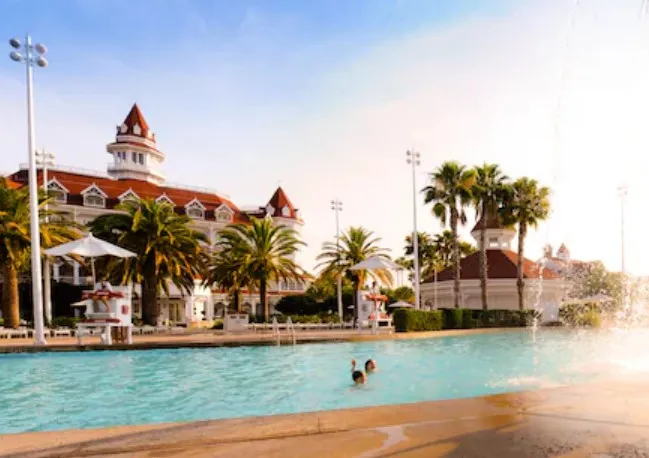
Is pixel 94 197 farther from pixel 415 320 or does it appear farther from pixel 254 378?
pixel 254 378

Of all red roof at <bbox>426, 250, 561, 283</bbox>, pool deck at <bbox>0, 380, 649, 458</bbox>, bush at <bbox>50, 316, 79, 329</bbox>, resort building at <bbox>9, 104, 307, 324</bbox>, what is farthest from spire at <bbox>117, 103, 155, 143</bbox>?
pool deck at <bbox>0, 380, 649, 458</bbox>

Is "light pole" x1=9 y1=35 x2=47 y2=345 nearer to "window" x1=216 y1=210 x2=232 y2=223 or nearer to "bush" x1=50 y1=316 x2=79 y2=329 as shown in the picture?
"bush" x1=50 y1=316 x2=79 y2=329

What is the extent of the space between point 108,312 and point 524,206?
30.3 meters

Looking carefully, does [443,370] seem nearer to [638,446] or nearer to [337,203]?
[638,446]

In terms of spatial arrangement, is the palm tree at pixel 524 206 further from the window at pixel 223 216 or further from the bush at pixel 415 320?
the window at pixel 223 216

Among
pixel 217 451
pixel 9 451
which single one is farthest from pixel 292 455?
→ pixel 9 451

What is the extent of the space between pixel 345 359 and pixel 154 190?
4523cm

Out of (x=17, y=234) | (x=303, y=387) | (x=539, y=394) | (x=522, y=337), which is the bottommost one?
(x=522, y=337)

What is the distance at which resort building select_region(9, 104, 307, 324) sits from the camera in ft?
165

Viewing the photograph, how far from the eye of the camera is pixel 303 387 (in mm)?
13109

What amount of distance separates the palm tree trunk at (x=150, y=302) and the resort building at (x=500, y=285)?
2447 cm

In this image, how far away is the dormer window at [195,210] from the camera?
2271 inches

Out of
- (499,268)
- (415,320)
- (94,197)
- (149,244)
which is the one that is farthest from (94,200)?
(499,268)

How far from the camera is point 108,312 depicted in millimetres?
22016
